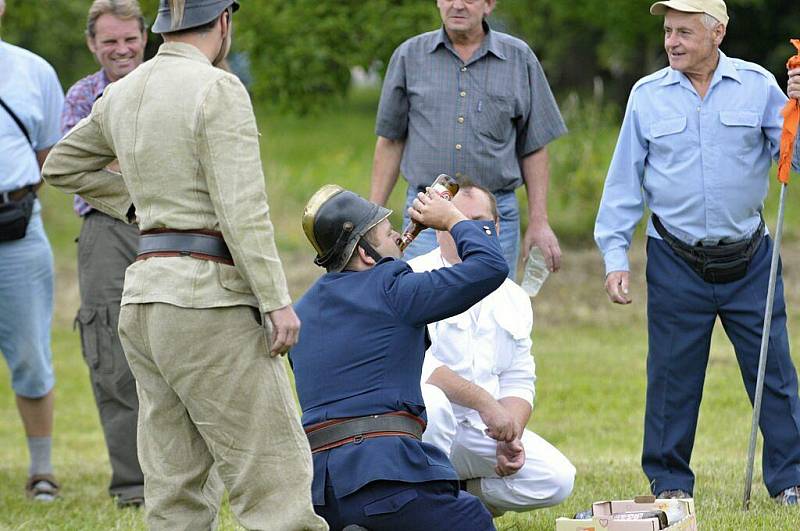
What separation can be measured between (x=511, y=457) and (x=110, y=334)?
2.26 meters

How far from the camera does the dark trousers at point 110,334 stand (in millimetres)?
6230

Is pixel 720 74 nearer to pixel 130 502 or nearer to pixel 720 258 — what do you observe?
pixel 720 258

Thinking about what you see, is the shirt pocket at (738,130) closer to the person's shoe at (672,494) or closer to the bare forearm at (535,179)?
the bare forearm at (535,179)

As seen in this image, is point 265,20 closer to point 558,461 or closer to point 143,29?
point 143,29

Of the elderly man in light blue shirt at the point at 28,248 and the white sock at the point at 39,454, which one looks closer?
the elderly man in light blue shirt at the point at 28,248

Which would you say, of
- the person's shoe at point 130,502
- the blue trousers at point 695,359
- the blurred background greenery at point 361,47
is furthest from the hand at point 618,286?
the blurred background greenery at point 361,47

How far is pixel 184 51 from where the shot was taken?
3945mm

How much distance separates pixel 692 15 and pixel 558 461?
182 centimetres

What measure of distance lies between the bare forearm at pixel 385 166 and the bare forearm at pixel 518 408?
156cm

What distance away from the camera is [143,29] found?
6.12 metres

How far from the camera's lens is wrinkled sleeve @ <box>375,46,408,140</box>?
6215 millimetres

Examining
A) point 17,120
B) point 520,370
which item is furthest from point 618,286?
A: point 17,120

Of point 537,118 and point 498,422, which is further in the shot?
point 537,118

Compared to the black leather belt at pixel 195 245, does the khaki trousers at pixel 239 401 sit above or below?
below
